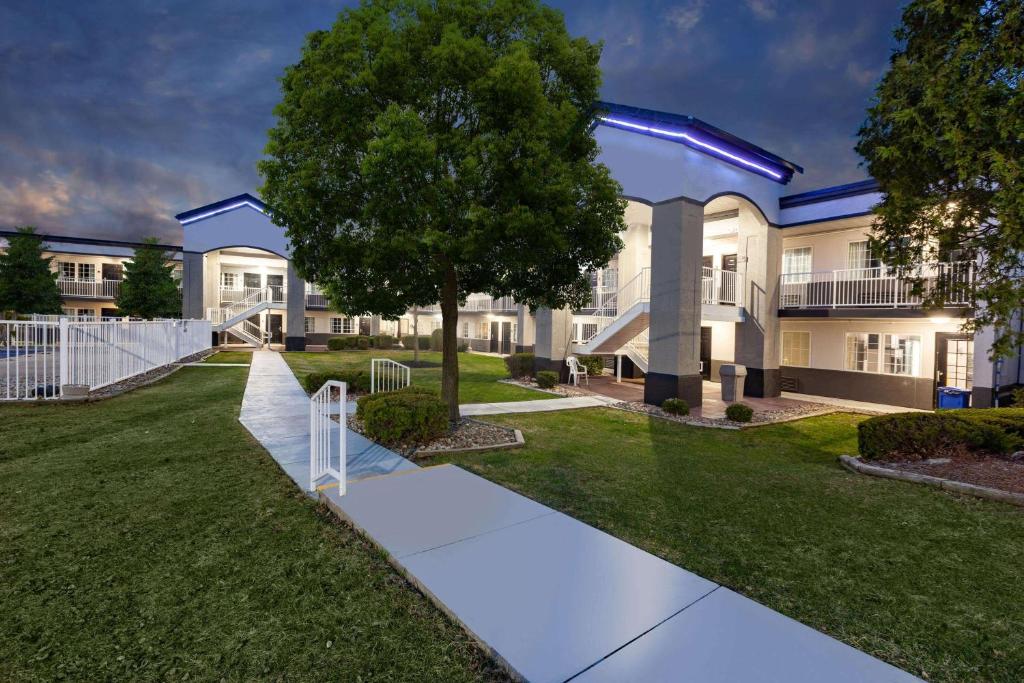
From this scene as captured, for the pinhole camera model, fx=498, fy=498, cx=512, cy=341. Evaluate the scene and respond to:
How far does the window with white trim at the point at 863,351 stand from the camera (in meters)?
16.7

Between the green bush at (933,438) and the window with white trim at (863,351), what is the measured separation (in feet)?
29.9

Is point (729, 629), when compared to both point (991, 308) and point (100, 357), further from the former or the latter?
point (100, 357)

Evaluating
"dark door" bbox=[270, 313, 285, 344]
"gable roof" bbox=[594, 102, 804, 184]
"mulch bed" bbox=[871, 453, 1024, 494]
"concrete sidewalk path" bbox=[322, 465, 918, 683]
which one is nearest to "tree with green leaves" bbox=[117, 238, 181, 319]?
"dark door" bbox=[270, 313, 285, 344]

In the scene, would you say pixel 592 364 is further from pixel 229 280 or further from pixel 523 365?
pixel 229 280

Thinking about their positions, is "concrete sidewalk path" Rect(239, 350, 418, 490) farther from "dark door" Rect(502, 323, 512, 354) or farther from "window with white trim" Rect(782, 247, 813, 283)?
"dark door" Rect(502, 323, 512, 354)

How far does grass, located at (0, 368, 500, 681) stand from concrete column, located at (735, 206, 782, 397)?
15473 millimetres

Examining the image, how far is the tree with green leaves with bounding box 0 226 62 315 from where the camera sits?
30094 millimetres

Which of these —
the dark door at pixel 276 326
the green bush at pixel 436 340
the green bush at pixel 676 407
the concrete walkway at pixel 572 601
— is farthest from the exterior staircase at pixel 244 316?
the concrete walkway at pixel 572 601

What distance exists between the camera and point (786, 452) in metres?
9.35

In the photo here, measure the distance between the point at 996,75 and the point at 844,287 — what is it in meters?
10.9

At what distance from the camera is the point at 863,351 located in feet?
55.7

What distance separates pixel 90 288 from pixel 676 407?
42.5 metres

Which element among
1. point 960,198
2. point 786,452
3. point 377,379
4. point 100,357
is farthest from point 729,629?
point 100,357

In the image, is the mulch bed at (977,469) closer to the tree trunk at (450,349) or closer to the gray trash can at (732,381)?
the gray trash can at (732,381)
